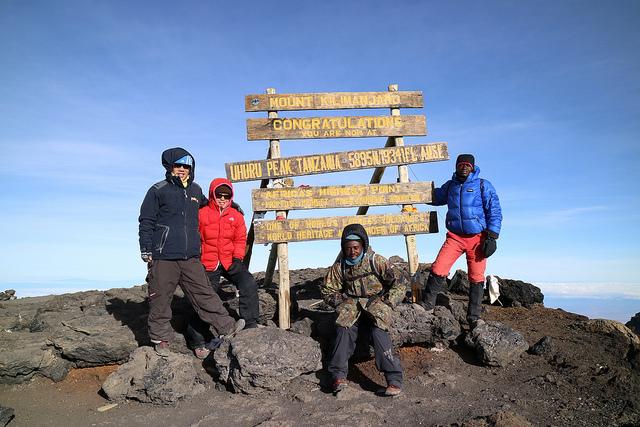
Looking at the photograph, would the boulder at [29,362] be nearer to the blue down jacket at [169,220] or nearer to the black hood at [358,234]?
the blue down jacket at [169,220]

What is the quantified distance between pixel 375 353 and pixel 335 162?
3551mm

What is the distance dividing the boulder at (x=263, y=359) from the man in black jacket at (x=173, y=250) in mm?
525

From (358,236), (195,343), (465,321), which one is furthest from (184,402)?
(465,321)

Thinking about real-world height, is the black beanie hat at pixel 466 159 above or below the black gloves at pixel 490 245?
above

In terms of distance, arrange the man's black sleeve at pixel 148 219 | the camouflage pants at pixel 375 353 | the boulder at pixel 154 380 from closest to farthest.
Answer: the camouflage pants at pixel 375 353 → the boulder at pixel 154 380 → the man's black sleeve at pixel 148 219

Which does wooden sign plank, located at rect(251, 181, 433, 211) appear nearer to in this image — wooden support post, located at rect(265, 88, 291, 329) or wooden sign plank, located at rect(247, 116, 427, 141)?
wooden support post, located at rect(265, 88, 291, 329)

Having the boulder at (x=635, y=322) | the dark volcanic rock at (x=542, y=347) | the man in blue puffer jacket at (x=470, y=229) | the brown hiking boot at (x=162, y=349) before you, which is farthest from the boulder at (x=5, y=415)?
the boulder at (x=635, y=322)

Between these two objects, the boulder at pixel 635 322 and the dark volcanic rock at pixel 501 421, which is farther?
the boulder at pixel 635 322

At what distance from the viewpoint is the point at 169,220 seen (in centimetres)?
653

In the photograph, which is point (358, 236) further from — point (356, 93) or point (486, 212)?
point (356, 93)

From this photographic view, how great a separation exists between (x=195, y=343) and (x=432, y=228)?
4607mm

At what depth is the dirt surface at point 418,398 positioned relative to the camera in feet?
17.5

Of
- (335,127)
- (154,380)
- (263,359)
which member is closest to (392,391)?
(263,359)

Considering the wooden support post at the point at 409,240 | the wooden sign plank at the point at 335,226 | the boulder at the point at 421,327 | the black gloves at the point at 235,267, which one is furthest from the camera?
the wooden support post at the point at 409,240
